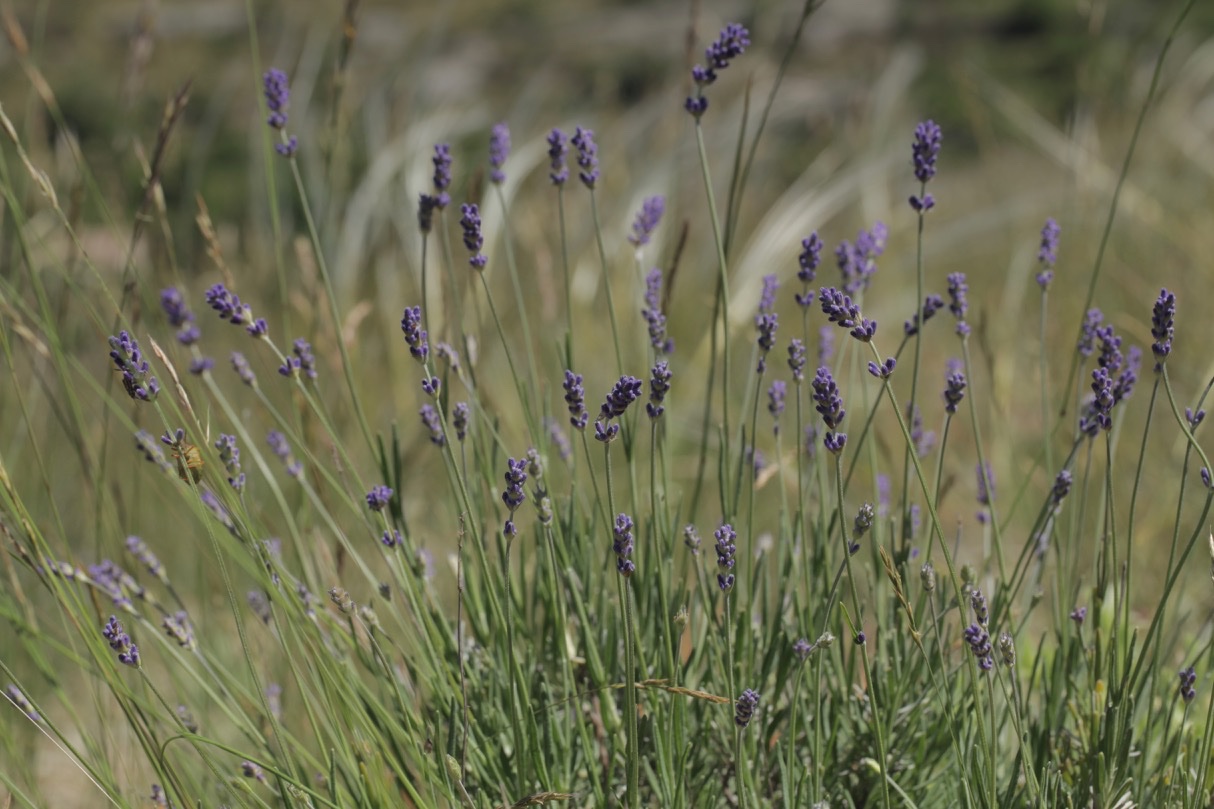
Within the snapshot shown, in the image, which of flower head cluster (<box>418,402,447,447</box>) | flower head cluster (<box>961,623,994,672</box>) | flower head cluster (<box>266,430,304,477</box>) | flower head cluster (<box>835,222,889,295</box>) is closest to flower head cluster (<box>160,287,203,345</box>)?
→ flower head cluster (<box>266,430,304,477</box>)

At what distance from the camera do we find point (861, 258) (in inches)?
60.7

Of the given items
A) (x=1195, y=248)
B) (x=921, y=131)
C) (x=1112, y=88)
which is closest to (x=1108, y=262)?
(x=1195, y=248)

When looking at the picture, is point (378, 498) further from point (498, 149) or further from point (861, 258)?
point (861, 258)

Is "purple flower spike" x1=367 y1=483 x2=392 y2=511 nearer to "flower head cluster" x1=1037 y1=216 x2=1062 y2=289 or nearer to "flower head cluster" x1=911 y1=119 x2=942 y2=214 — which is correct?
"flower head cluster" x1=911 y1=119 x2=942 y2=214

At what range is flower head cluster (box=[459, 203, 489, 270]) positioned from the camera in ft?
3.89

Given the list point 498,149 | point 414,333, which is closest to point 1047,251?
point 498,149

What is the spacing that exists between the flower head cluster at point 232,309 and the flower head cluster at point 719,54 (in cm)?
55

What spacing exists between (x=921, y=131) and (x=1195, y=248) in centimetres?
334

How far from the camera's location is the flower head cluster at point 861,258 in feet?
4.89

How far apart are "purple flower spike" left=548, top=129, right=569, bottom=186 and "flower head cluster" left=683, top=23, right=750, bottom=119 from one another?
0.56ft

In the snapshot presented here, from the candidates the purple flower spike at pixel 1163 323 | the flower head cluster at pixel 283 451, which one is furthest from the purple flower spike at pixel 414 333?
the purple flower spike at pixel 1163 323

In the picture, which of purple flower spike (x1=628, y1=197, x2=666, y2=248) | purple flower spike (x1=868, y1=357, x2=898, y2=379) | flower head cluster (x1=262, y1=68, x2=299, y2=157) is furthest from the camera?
purple flower spike (x1=628, y1=197, x2=666, y2=248)

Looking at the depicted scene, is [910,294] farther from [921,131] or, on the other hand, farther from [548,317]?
[921,131]

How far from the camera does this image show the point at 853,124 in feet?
19.0
